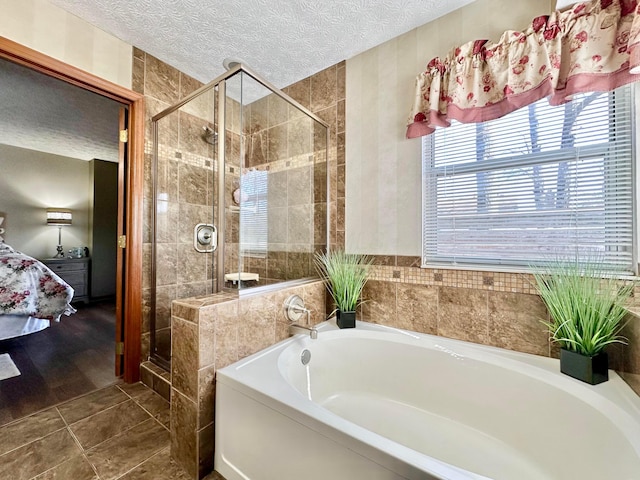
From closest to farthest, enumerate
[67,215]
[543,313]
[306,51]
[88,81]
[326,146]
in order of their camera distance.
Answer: [543,313] → [88,81] → [306,51] → [326,146] → [67,215]

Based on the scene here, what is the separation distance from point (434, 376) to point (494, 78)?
1618mm

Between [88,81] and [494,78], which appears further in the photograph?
[88,81]

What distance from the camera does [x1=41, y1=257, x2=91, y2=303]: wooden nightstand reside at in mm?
4152

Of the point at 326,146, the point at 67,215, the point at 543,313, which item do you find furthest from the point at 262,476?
the point at 67,215

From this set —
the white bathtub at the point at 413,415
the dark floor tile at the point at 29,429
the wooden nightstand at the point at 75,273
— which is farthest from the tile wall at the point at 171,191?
the wooden nightstand at the point at 75,273

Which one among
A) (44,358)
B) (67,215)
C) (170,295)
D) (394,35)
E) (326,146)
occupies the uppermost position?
(394,35)

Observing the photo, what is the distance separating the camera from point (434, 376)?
1457mm

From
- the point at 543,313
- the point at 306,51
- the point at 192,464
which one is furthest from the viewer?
the point at 306,51

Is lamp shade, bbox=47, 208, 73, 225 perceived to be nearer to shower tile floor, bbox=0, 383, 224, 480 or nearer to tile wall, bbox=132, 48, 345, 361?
tile wall, bbox=132, 48, 345, 361

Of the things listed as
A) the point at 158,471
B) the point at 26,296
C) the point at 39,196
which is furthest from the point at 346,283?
the point at 39,196

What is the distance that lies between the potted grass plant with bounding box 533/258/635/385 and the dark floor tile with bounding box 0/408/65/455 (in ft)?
8.46

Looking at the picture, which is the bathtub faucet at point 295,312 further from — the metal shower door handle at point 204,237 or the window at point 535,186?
the window at point 535,186

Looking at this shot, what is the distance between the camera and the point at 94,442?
4.55 feet

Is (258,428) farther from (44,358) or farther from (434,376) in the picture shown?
(44,358)
